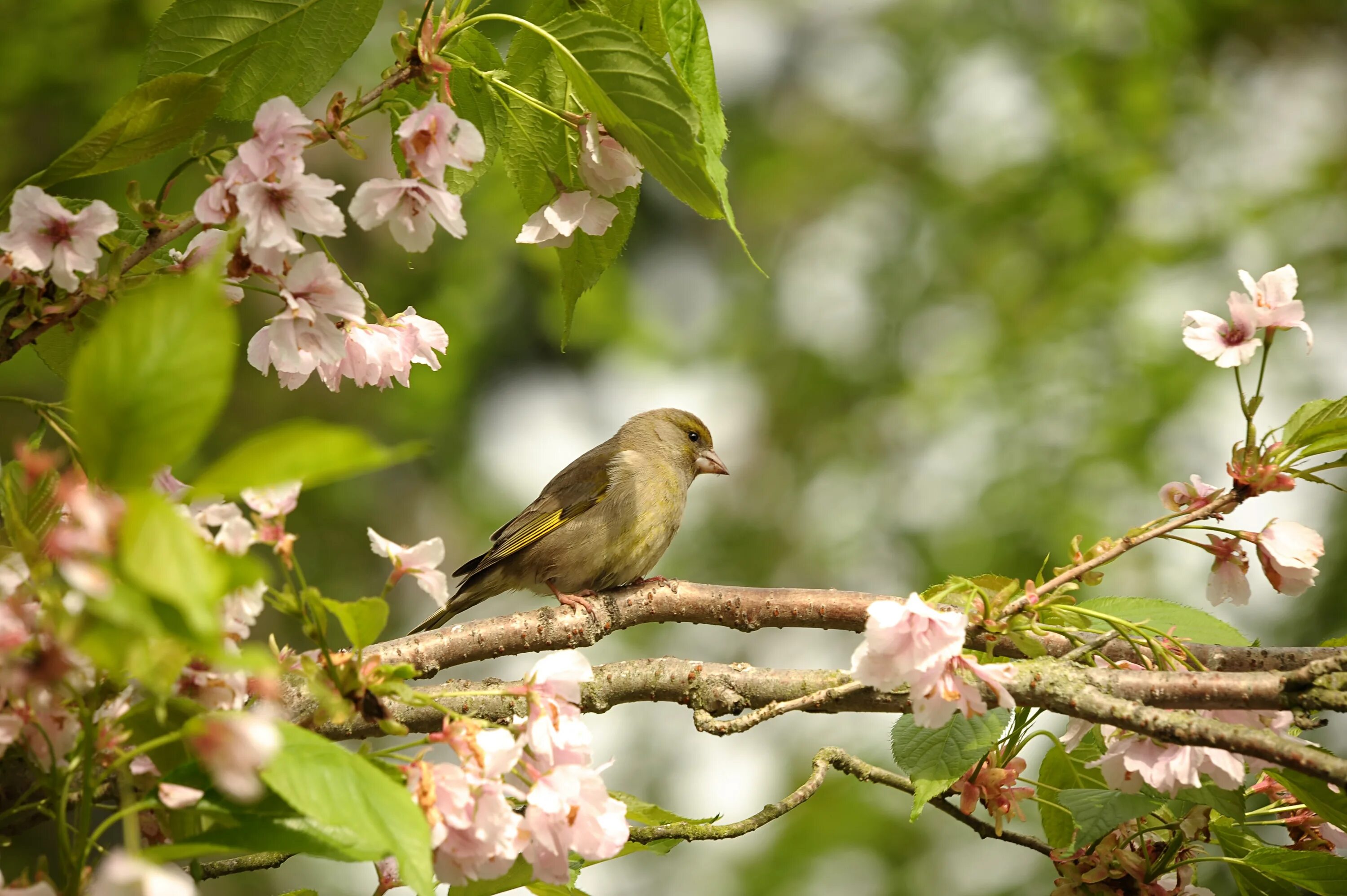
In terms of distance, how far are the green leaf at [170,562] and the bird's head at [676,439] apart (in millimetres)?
5445

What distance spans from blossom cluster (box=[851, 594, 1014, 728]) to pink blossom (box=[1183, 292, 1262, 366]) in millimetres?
973

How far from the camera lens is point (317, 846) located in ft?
4.63

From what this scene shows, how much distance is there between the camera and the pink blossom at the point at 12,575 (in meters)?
1.25

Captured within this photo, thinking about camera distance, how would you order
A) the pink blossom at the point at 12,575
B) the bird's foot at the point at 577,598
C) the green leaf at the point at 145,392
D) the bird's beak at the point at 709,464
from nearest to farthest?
the green leaf at the point at 145,392 → the pink blossom at the point at 12,575 → the bird's foot at the point at 577,598 → the bird's beak at the point at 709,464

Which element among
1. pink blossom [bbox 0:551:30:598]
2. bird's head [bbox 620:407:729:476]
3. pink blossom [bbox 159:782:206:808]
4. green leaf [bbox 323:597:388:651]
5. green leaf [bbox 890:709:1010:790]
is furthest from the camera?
bird's head [bbox 620:407:729:476]

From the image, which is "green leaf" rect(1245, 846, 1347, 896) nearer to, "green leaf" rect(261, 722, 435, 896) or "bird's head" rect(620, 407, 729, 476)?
"green leaf" rect(261, 722, 435, 896)

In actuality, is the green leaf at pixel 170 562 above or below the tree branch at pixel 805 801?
above

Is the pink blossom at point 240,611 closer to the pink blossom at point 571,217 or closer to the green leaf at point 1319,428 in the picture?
the pink blossom at point 571,217

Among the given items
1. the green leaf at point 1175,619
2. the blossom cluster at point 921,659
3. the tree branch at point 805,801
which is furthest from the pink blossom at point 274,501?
the green leaf at point 1175,619

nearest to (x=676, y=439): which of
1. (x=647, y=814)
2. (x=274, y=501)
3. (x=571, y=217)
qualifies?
(x=571, y=217)

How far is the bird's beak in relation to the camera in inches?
266

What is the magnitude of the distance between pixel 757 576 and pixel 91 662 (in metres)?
13.3

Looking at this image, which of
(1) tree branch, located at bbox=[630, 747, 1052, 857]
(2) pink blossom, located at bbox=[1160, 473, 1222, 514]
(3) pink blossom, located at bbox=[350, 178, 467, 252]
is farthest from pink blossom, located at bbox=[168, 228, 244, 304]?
(2) pink blossom, located at bbox=[1160, 473, 1222, 514]

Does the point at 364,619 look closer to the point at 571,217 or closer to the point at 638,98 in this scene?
the point at 638,98
